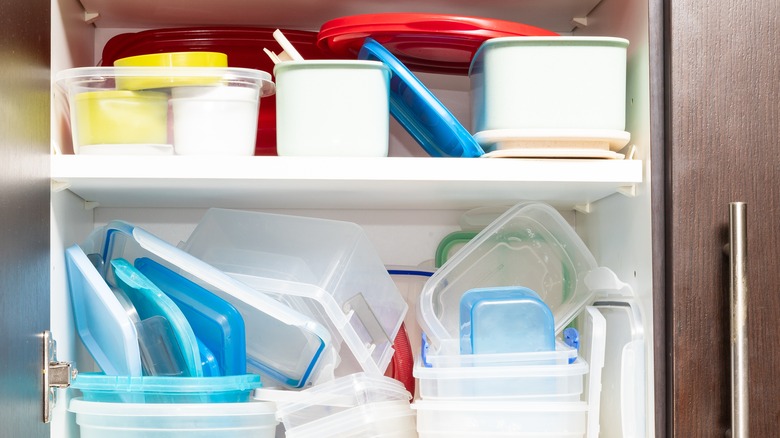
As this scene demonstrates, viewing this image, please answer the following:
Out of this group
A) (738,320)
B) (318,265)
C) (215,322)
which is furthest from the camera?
(318,265)

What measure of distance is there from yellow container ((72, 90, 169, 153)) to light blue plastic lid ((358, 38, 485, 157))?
0.25 metres

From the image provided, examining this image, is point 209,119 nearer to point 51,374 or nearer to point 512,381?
point 51,374

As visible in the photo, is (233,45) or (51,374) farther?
(233,45)

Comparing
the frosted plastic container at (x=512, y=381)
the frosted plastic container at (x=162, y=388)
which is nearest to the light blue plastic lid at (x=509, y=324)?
the frosted plastic container at (x=512, y=381)

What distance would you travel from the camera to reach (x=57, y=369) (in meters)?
0.80

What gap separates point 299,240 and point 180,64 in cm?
27

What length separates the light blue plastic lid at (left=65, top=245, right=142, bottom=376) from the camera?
0.85 m

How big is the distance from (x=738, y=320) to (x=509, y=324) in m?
0.23

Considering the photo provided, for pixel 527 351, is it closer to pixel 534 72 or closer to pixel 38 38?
pixel 534 72

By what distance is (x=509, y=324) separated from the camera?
870 mm

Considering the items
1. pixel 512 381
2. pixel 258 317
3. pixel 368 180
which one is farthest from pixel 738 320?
pixel 258 317

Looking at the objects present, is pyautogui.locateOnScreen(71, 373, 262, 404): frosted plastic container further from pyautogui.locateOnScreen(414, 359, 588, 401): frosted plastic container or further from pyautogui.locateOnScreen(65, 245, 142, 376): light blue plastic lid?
pyautogui.locateOnScreen(414, 359, 588, 401): frosted plastic container

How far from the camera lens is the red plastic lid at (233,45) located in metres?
1.07

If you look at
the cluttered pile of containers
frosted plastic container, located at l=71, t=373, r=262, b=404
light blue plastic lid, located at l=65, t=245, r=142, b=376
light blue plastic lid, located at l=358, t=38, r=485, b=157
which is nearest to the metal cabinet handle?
the cluttered pile of containers
